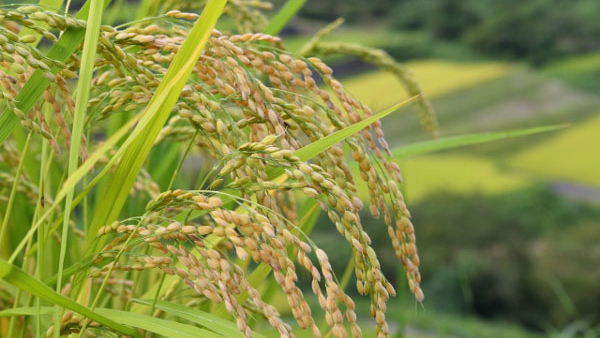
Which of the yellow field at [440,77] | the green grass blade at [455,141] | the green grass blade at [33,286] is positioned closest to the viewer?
the green grass blade at [33,286]

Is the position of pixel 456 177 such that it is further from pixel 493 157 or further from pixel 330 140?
pixel 330 140

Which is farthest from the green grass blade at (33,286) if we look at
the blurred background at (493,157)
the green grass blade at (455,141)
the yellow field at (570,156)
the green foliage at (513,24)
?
the green foliage at (513,24)

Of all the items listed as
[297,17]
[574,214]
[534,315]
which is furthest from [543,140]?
[297,17]

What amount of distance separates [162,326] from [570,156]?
438 centimetres

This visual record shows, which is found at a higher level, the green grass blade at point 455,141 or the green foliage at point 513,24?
the green grass blade at point 455,141

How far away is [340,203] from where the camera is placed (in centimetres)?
37

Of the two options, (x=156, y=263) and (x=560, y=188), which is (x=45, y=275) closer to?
(x=156, y=263)

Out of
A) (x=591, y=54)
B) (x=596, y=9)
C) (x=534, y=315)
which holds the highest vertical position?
(x=596, y=9)

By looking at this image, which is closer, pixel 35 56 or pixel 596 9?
pixel 35 56

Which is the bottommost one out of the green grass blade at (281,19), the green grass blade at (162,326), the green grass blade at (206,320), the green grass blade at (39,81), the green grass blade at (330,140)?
the green grass blade at (206,320)

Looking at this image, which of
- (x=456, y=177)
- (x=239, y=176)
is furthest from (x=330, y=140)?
(x=456, y=177)

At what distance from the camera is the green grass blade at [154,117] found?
15.7 inches

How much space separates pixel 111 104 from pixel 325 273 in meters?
0.21

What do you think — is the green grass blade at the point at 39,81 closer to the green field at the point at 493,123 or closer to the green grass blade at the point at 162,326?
the green grass blade at the point at 162,326
